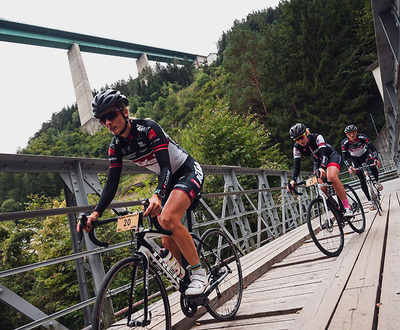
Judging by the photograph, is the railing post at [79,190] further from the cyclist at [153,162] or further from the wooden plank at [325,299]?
the wooden plank at [325,299]

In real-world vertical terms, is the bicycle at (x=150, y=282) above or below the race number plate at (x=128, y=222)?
below

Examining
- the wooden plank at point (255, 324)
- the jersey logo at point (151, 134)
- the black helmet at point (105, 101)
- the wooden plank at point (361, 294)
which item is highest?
the black helmet at point (105, 101)

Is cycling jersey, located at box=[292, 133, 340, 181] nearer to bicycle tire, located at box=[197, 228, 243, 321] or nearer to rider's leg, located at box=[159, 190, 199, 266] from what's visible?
bicycle tire, located at box=[197, 228, 243, 321]

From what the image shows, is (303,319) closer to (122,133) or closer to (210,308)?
(210,308)

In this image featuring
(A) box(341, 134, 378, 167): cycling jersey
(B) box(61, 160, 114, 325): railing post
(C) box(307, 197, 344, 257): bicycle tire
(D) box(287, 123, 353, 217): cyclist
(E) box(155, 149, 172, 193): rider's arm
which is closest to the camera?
(E) box(155, 149, 172, 193): rider's arm

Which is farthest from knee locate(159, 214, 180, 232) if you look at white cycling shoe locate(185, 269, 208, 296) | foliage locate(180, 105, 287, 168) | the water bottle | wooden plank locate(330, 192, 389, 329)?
foliage locate(180, 105, 287, 168)

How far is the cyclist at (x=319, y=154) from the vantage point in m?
4.73

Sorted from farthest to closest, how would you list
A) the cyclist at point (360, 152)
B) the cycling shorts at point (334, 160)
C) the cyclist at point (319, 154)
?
the cyclist at point (360, 152) → the cycling shorts at point (334, 160) → the cyclist at point (319, 154)

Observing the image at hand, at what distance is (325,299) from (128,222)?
60.1 inches

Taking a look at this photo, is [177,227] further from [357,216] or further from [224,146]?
[224,146]

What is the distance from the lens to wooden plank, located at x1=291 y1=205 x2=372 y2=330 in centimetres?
198

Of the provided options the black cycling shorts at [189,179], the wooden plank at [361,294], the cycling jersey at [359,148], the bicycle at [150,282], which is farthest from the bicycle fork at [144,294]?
the cycling jersey at [359,148]

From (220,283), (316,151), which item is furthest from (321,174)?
(220,283)

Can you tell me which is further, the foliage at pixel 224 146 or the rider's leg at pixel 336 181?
the foliage at pixel 224 146
